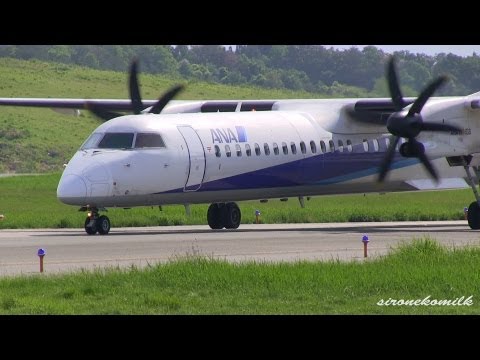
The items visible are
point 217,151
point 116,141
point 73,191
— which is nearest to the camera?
point 73,191

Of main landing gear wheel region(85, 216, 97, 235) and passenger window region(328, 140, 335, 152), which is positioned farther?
passenger window region(328, 140, 335, 152)

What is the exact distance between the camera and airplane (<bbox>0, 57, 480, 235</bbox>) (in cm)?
3475

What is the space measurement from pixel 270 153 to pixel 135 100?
489cm

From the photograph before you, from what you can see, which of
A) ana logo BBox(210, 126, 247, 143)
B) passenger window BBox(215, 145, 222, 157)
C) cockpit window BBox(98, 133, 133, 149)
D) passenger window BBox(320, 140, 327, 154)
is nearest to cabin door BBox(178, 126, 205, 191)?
passenger window BBox(215, 145, 222, 157)

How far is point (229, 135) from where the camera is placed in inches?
1491

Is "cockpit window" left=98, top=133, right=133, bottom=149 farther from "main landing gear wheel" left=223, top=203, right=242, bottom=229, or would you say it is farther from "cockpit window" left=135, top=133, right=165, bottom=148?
"main landing gear wheel" left=223, top=203, right=242, bottom=229

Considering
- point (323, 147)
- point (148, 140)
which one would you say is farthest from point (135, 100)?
point (323, 147)

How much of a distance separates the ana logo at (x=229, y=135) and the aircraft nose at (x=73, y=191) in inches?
202

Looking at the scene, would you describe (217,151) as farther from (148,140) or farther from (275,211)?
(275,211)

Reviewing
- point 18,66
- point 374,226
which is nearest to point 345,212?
point 374,226

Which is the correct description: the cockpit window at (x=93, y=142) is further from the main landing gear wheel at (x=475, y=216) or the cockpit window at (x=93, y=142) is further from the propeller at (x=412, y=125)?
the main landing gear wheel at (x=475, y=216)

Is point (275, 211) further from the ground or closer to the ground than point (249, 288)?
closer to the ground

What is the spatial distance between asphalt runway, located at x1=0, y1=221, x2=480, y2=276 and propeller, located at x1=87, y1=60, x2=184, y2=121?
3.75m

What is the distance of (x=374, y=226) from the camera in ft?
134
